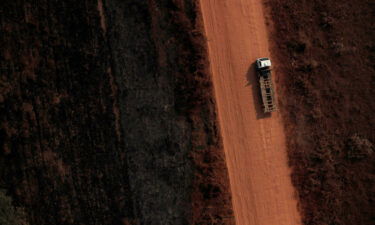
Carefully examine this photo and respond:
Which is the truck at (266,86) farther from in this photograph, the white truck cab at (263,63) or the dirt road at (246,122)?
the dirt road at (246,122)

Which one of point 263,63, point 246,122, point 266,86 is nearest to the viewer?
point 263,63

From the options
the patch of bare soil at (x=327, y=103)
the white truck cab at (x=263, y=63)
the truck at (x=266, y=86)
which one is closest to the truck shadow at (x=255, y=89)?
the truck at (x=266, y=86)

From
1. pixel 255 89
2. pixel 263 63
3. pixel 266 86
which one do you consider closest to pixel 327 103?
pixel 266 86

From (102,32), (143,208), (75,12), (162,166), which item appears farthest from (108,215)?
(75,12)

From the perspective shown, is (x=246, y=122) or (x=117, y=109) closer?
(x=117, y=109)

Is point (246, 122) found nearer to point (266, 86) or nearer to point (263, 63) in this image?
point (266, 86)

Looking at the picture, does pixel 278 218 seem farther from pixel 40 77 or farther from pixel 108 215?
pixel 40 77

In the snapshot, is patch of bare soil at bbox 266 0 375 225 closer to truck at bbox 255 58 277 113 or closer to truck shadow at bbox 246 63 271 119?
truck at bbox 255 58 277 113
